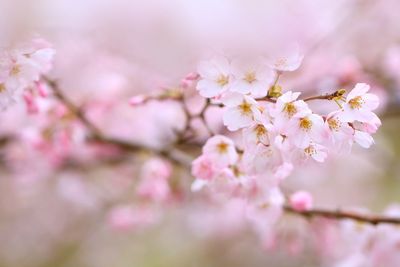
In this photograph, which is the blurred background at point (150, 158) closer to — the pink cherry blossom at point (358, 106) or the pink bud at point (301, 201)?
the pink bud at point (301, 201)

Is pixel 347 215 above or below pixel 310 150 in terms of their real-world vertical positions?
below

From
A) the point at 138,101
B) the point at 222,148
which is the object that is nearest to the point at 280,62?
the point at 222,148

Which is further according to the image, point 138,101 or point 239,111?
point 138,101

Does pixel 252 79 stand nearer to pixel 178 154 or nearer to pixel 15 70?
pixel 15 70

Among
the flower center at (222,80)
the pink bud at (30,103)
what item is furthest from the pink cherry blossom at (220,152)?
the pink bud at (30,103)

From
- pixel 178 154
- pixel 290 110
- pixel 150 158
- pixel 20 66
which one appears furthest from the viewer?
pixel 150 158

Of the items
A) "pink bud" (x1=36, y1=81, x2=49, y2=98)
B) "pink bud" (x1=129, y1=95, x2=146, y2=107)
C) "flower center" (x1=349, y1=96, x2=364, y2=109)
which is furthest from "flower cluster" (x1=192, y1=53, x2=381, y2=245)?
"pink bud" (x1=36, y1=81, x2=49, y2=98)
